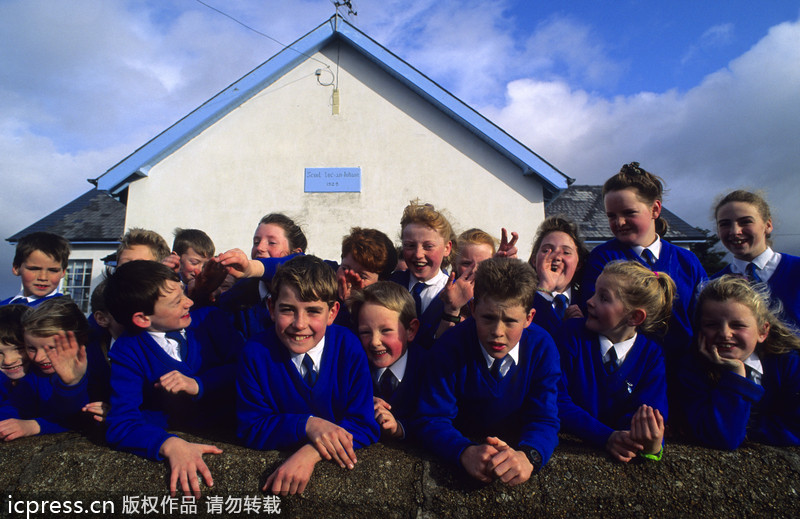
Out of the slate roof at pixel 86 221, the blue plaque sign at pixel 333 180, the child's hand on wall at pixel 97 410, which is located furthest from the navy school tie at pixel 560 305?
the slate roof at pixel 86 221

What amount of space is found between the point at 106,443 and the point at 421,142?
779 cm

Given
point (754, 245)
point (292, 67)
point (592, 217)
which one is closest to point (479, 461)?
point (754, 245)

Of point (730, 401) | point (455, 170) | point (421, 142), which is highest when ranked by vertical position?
point (421, 142)

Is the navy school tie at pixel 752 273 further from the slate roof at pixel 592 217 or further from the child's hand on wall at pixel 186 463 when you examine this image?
the slate roof at pixel 592 217

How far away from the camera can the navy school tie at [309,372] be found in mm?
2311

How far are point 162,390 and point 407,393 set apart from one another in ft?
4.27

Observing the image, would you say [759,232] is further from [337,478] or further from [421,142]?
[421,142]

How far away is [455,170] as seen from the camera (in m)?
9.04

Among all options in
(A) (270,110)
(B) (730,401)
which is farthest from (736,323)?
(A) (270,110)

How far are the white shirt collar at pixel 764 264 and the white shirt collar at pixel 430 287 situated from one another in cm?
200

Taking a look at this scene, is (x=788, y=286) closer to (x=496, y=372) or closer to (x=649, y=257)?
(x=649, y=257)

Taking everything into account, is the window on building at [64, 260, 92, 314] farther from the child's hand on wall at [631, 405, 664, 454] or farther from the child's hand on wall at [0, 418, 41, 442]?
the child's hand on wall at [631, 405, 664, 454]

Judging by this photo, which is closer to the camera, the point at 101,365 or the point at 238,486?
the point at 238,486

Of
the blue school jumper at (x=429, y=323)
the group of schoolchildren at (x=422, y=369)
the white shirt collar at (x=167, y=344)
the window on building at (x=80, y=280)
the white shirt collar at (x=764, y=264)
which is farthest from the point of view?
the window on building at (x=80, y=280)
